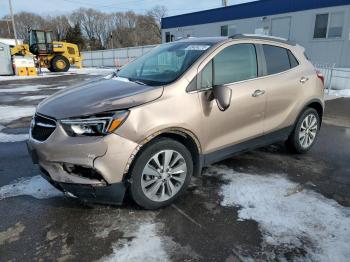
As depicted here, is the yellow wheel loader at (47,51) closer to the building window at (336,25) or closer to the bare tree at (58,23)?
the building window at (336,25)

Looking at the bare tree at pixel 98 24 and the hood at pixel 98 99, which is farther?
the bare tree at pixel 98 24

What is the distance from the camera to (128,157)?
3.05 metres

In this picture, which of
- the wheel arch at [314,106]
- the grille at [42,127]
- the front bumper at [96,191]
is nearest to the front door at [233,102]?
the wheel arch at [314,106]

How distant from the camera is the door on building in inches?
735

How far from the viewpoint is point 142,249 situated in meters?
2.82

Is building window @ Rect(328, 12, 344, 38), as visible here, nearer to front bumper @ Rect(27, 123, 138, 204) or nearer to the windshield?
the windshield

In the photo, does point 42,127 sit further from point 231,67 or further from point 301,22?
point 301,22

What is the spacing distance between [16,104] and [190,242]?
9.20m

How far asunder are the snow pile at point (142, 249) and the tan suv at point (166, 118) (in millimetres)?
394

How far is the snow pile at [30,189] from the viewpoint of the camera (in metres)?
3.81

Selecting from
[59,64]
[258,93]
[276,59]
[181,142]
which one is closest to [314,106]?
[276,59]

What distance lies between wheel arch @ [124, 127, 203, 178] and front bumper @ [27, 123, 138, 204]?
0.06 metres

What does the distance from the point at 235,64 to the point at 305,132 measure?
1.91 m

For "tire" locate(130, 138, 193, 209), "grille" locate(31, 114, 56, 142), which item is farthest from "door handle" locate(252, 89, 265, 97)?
"grille" locate(31, 114, 56, 142)
